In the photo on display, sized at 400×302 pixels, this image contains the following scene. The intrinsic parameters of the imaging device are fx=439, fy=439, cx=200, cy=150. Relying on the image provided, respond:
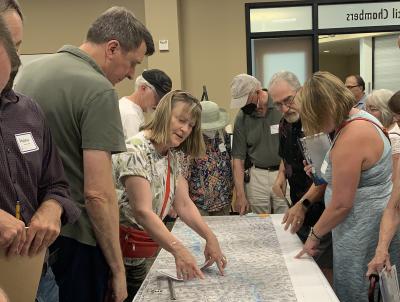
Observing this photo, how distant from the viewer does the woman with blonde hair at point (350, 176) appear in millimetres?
1651

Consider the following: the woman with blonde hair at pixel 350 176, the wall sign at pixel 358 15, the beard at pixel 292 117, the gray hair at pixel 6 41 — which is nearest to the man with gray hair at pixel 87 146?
the gray hair at pixel 6 41

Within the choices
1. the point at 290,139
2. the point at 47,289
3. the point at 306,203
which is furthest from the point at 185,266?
the point at 290,139

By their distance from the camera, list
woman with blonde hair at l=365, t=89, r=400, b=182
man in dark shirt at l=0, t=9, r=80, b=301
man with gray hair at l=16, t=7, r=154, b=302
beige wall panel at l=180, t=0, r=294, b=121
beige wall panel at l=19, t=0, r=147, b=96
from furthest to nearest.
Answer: beige wall panel at l=19, t=0, r=147, b=96 < beige wall panel at l=180, t=0, r=294, b=121 < woman with blonde hair at l=365, t=89, r=400, b=182 < man with gray hair at l=16, t=7, r=154, b=302 < man in dark shirt at l=0, t=9, r=80, b=301

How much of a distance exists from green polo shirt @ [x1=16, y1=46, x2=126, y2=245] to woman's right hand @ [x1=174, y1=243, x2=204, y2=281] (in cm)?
31

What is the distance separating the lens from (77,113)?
135 cm

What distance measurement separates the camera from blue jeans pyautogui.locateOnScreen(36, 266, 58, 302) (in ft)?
3.90

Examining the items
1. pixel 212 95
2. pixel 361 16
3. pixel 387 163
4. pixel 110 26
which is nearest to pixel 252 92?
pixel 387 163

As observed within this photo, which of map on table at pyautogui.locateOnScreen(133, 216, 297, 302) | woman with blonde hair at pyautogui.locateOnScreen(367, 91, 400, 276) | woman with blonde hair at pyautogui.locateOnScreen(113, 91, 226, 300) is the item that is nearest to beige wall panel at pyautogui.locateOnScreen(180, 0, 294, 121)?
map on table at pyautogui.locateOnScreen(133, 216, 297, 302)

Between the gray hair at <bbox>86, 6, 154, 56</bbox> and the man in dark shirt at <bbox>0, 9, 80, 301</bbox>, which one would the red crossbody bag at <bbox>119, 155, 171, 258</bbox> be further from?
the gray hair at <bbox>86, 6, 154, 56</bbox>

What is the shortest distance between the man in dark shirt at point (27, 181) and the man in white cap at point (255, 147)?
2.07 metres

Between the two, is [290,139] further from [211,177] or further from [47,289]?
[47,289]

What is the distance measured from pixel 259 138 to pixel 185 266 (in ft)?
5.91

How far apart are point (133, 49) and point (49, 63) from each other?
29 centimetres

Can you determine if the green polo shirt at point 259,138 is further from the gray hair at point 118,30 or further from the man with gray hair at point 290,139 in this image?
the gray hair at point 118,30
